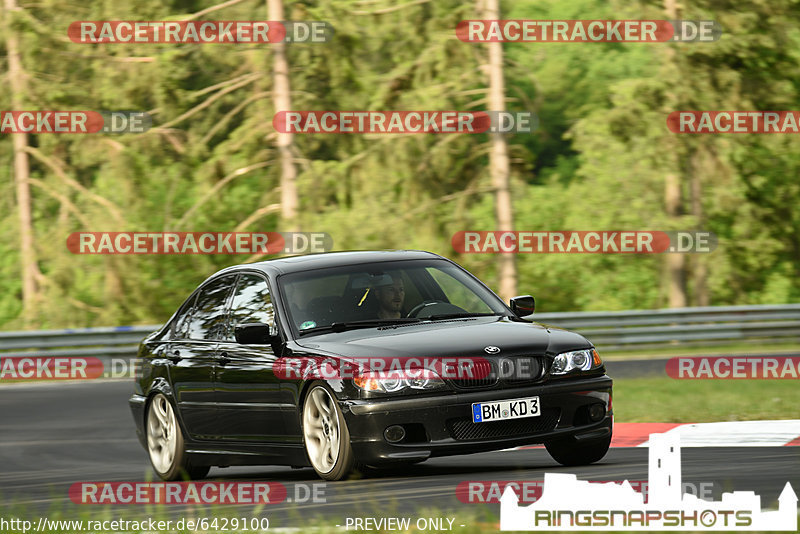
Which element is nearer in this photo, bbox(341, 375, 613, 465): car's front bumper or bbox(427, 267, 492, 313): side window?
bbox(341, 375, 613, 465): car's front bumper

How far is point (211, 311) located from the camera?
10.8 metres

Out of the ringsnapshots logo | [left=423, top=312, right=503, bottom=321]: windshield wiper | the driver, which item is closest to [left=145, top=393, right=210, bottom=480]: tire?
the driver

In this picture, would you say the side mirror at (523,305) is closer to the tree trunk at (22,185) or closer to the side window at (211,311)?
the side window at (211,311)

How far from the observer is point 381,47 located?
35094 mm

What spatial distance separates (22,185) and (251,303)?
28.0 m

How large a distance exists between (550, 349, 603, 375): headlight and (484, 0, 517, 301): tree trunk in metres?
17.4

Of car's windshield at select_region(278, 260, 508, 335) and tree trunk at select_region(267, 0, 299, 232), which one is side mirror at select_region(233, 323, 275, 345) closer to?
car's windshield at select_region(278, 260, 508, 335)

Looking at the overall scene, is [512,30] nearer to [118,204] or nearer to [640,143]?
[640,143]

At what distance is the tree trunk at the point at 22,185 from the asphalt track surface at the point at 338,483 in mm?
19441

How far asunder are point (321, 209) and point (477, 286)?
Answer: 20118 millimetres

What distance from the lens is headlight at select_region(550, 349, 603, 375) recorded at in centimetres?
901

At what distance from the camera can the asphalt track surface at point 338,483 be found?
24.8ft

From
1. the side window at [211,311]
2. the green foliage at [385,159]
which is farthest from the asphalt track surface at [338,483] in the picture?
the green foliage at [385,159]

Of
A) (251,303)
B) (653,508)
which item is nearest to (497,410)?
(251,303)
